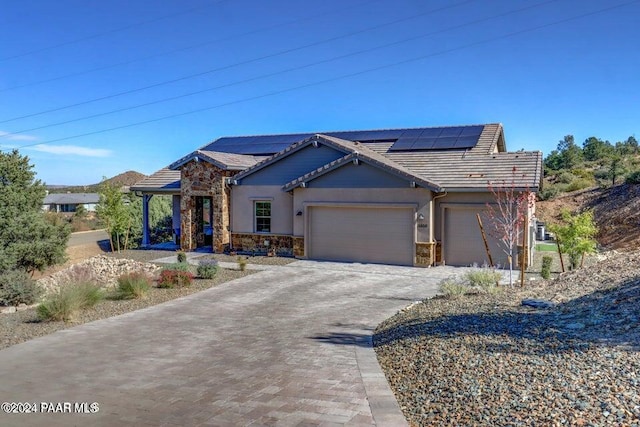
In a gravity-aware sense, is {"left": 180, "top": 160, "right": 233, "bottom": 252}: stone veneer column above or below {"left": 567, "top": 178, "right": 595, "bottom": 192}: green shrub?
below

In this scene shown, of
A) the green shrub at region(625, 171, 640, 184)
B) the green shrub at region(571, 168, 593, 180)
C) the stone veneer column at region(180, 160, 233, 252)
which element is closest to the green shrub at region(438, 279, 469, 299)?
the stone veneer column at region(180, 160, 233, 252)

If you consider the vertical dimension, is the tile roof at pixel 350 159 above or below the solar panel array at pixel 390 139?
below

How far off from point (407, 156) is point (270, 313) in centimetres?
1266

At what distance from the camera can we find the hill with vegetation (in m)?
25.8

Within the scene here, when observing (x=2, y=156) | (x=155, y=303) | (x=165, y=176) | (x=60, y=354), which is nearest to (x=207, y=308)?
(x=155, y=303)

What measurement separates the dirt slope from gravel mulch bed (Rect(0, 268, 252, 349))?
63.9ft

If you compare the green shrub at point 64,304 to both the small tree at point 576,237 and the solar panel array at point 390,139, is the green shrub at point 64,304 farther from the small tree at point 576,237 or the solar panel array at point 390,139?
the solar panel array at point 390,139

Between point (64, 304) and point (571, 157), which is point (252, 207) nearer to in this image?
point (64, 304)

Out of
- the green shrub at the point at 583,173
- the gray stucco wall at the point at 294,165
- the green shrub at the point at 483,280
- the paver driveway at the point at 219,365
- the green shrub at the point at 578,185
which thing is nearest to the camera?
the paver driveway at the point at 219,365

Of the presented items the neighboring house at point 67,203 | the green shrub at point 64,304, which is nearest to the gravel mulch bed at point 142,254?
the green shrub at point 64,304

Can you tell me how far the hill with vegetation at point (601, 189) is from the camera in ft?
84.7

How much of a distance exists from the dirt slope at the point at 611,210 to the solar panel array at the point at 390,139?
29.5 ft

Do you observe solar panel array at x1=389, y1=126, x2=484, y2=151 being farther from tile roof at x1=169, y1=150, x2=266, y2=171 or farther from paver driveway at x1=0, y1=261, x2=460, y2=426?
paver driveway at x1=0, y1=261, x2=460, y2=426

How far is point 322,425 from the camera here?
521 centimetres
